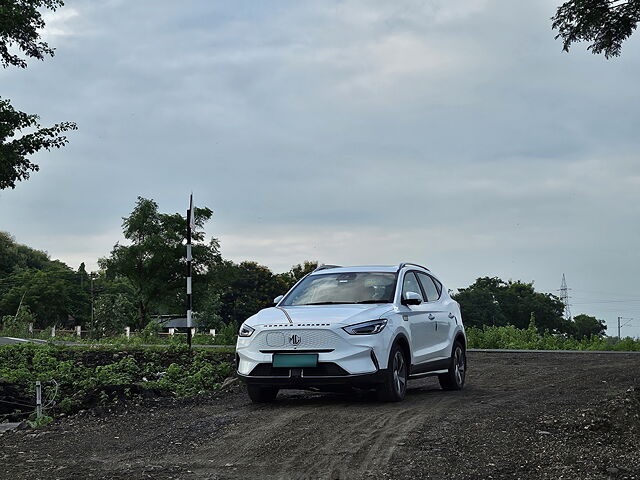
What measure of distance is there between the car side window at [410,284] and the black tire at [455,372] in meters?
1.18

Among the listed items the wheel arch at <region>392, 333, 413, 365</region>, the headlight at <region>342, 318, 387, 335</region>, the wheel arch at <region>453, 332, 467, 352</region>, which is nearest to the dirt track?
the wheel arch at <region>392, 333, 413, 365</region>

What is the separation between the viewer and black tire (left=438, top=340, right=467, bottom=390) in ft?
43.2

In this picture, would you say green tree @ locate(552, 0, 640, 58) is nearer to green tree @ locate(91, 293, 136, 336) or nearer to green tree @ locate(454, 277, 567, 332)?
green tree @ locate(91, 293, 136, 336)

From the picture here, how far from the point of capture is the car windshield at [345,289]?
11.8 meters

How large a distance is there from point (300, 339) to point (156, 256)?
186ft

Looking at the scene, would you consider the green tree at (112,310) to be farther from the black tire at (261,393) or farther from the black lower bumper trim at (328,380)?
the black lower bumper trim at (328,380)

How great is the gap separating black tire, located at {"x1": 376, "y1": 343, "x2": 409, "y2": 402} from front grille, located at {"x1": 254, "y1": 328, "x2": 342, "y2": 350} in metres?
0.76

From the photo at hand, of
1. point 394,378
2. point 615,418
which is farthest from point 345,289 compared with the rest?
point 615,418

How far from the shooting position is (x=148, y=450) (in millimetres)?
8445

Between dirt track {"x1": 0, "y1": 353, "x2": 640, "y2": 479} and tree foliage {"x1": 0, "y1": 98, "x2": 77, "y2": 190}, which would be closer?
dirt track {"x1": 0, "y1": 353, "x2": 640, "y2": 479}

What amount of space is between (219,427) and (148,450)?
1.18m

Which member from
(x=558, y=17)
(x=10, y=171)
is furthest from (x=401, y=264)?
(x=10, y=171)

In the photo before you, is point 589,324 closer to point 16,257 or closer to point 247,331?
point 16,257

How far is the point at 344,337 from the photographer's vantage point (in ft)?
34.9
